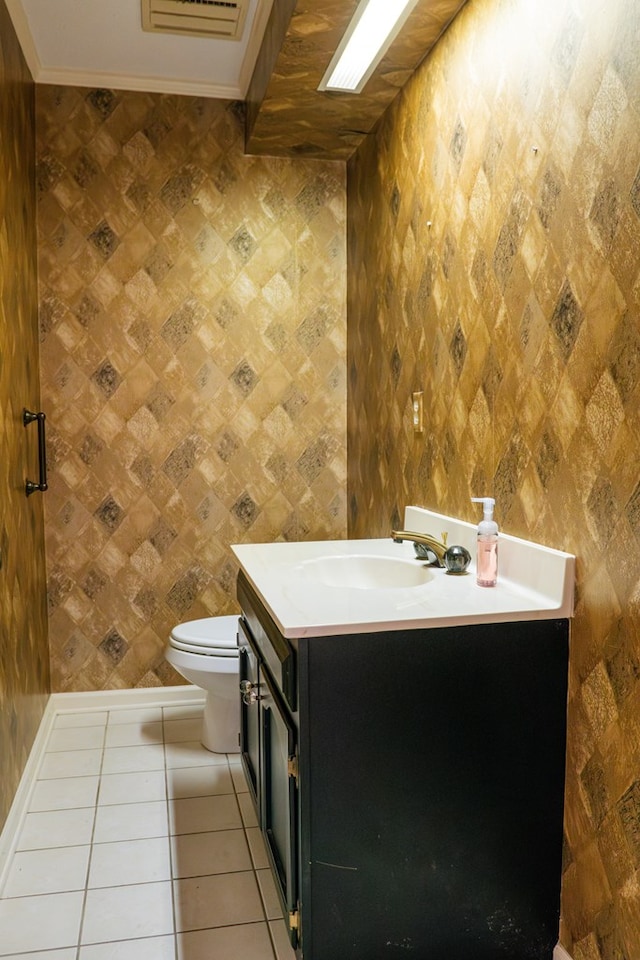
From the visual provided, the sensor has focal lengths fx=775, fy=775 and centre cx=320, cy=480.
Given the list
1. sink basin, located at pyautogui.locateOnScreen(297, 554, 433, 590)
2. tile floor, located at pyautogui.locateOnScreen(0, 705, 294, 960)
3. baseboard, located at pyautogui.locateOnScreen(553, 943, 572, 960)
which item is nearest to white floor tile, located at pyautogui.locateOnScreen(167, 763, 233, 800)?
tile floor, located at pyautogui.locateOnScreen(0, 705, 294, 960)

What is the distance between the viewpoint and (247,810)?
239 centimetres

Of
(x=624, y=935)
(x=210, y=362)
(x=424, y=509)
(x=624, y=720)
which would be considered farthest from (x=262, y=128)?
(x=624, y=935)

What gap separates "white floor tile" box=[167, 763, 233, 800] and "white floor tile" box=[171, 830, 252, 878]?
0.26 meters

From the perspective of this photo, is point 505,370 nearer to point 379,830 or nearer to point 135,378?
point 379,830

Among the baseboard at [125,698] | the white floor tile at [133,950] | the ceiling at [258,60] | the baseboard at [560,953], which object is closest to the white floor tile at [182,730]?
the baseboard at [125,698]

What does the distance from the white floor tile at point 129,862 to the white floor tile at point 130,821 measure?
1.4 inches

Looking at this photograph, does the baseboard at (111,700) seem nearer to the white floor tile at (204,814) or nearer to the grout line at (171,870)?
the grout line at (171,870)

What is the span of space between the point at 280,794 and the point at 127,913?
0.52 metres

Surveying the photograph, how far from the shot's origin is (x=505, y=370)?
180 centimetres

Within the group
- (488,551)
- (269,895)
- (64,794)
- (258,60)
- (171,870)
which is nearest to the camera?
(488,551)

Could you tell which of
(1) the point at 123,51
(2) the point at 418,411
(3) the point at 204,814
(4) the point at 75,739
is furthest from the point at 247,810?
(1) the point at 123,51

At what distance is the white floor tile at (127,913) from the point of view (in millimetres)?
1808

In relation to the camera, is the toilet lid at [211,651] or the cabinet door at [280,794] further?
the toilet lid at [211,651]

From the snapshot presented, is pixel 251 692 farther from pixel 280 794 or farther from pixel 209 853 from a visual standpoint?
pixel 209 853
